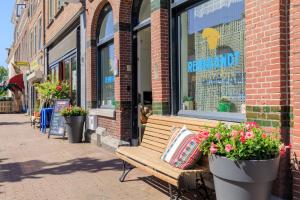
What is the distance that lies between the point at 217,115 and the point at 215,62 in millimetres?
841

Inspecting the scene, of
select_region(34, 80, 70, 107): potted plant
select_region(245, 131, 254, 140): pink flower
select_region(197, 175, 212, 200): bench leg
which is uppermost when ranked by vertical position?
select_region(34, 80, 70, 107): potted plant

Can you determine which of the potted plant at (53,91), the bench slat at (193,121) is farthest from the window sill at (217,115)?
the potted plant at (53,91)

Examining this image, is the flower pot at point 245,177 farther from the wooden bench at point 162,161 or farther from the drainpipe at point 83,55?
the drainpipe at point 83,55

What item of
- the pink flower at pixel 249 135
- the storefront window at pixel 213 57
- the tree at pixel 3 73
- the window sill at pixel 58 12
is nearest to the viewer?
the pink flower at pixel 249 135

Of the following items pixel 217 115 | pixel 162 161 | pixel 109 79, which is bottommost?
pixel 162 161

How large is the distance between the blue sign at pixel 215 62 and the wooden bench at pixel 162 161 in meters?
0.92

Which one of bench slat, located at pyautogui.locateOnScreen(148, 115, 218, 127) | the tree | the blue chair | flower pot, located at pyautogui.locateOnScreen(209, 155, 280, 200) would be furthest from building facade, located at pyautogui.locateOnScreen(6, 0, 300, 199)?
the tree

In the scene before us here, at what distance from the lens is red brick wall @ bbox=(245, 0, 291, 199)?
426 cm

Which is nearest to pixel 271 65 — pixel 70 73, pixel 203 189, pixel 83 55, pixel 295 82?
pixel 295 82

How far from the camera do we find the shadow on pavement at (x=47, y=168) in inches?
277

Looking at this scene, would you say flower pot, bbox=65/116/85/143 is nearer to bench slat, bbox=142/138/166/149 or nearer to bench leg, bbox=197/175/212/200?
bench slat, bbox=142/138/166/149

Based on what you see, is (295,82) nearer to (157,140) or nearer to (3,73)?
(157,140)

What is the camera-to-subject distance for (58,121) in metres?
12.8

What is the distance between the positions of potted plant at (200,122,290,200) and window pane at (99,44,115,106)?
6.68 metres
